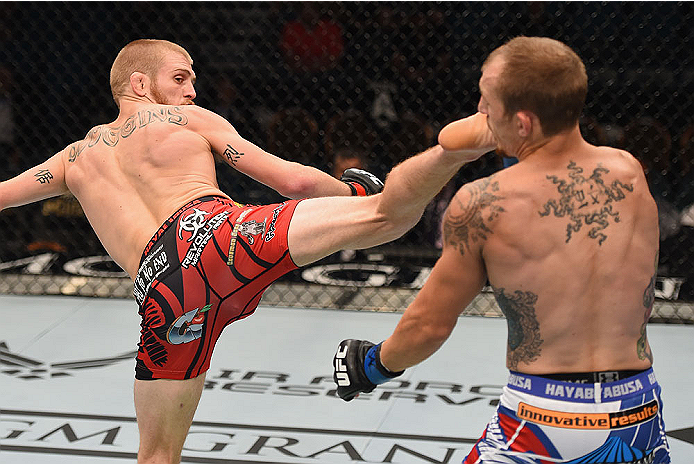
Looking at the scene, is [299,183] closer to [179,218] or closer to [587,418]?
[179,218]

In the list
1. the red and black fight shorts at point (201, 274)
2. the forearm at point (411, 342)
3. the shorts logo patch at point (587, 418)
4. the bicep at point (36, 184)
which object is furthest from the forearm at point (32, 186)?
the shorts logo patch at point (587, 418)

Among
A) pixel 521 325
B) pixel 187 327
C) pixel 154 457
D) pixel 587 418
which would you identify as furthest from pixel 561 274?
pixel 154 457

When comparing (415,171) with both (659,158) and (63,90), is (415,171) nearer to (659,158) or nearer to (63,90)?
(659,158)

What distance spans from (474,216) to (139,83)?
1.29 m

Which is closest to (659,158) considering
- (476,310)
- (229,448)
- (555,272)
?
(476,310)

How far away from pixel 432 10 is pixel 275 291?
1.76 metres

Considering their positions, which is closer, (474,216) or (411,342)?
(474,216)

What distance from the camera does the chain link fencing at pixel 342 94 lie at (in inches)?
190

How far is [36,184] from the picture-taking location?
2457mm

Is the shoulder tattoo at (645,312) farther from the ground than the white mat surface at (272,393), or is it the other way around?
the shoulder tattoo at (645,312)

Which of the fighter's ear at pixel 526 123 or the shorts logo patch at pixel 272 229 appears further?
the shorts logo patch at pixel 272 229

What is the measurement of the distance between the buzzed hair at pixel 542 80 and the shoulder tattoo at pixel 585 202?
0.34ft

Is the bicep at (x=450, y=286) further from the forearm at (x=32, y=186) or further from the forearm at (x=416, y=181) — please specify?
the forearm at (x=32, y=186)

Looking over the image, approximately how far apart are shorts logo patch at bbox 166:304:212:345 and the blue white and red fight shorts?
915 millimetres
